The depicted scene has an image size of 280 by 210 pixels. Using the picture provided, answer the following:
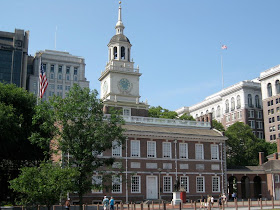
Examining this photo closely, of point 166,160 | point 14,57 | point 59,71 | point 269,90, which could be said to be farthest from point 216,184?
point 59,71

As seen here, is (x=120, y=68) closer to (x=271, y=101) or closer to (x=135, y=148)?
(x=135, y=148)

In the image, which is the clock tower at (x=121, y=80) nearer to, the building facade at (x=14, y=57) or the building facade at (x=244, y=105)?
the building facade at (x=244, y=105)

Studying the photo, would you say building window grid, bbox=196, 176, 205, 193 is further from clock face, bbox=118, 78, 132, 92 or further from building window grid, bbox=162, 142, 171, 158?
clock face, bbox=118, 78, 132, 92

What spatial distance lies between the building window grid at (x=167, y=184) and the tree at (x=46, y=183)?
21116mm

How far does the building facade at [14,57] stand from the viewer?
5012 inches

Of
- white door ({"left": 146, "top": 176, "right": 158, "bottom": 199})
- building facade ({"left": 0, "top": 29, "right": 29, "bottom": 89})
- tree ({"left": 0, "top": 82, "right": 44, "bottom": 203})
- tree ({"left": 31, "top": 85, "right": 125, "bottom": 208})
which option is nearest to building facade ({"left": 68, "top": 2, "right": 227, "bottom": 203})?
white door ({"left": 146, "top": 176, "right": 158, "bottom": 199})

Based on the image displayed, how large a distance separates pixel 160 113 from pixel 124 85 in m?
15.4

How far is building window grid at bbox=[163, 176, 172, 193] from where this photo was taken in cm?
A: 4750

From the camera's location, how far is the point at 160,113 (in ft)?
242

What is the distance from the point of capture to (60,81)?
14138cm

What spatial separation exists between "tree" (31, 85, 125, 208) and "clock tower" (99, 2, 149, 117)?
998 inches

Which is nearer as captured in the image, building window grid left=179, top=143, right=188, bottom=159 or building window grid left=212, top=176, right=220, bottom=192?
building window grid left=179, top=143, right=188, bottom=159

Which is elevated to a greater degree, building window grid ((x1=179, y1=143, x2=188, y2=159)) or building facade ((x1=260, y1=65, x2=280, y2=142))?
building facade ((x1=260, y1=65, x2=280, y2=142))

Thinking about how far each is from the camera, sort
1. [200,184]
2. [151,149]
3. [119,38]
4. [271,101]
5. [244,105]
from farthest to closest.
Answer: [244,105] → [271,101] → [119,38] → [200,184] → [151,149]
